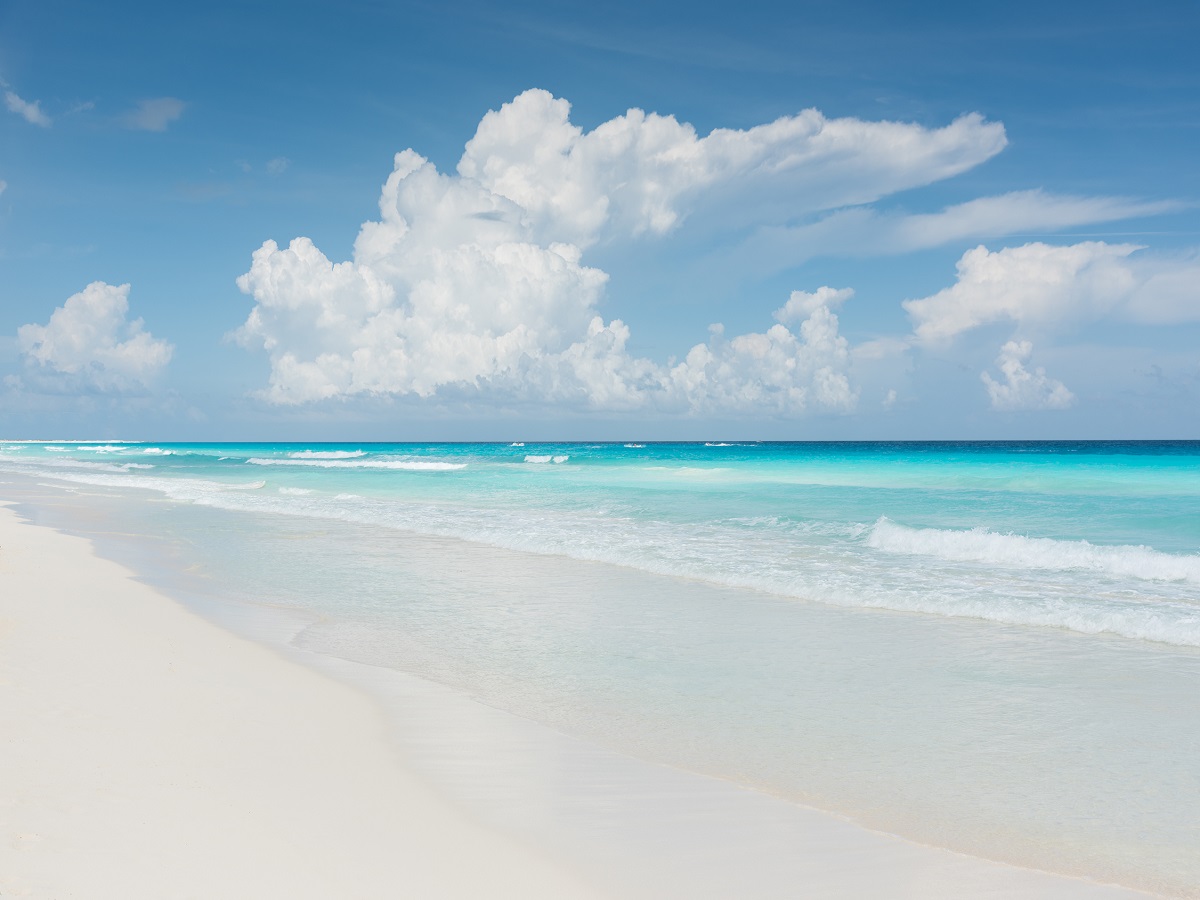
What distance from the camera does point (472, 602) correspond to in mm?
11219

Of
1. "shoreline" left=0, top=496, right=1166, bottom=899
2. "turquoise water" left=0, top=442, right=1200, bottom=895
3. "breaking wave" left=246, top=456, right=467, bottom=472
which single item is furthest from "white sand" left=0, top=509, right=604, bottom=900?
"breaking wave" left=246, top=456, right=467, bottom=472

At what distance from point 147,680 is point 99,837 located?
3282mm

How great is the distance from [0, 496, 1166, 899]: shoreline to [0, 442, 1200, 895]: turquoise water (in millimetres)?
229

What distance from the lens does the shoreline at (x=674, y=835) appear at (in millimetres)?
4012

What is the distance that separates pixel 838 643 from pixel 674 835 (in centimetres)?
493

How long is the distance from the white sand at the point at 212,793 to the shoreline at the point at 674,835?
3.6 inches

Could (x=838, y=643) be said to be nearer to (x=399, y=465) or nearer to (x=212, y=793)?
(x=212, y=793)

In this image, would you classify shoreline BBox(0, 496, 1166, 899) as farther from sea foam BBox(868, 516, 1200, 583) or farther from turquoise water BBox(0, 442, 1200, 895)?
sea foam BBox(868, 516, 1200, 583)

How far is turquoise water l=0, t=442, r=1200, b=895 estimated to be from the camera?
5070 mm

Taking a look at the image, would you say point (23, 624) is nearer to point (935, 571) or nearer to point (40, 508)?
point (935, 571)

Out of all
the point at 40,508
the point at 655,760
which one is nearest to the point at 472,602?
the point at 655,760

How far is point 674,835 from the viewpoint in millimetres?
4496

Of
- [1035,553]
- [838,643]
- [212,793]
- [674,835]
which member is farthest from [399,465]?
[674,835]

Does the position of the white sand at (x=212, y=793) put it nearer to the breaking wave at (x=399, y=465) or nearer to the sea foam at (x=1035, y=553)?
the sea foam at (x=1035, y=553)
